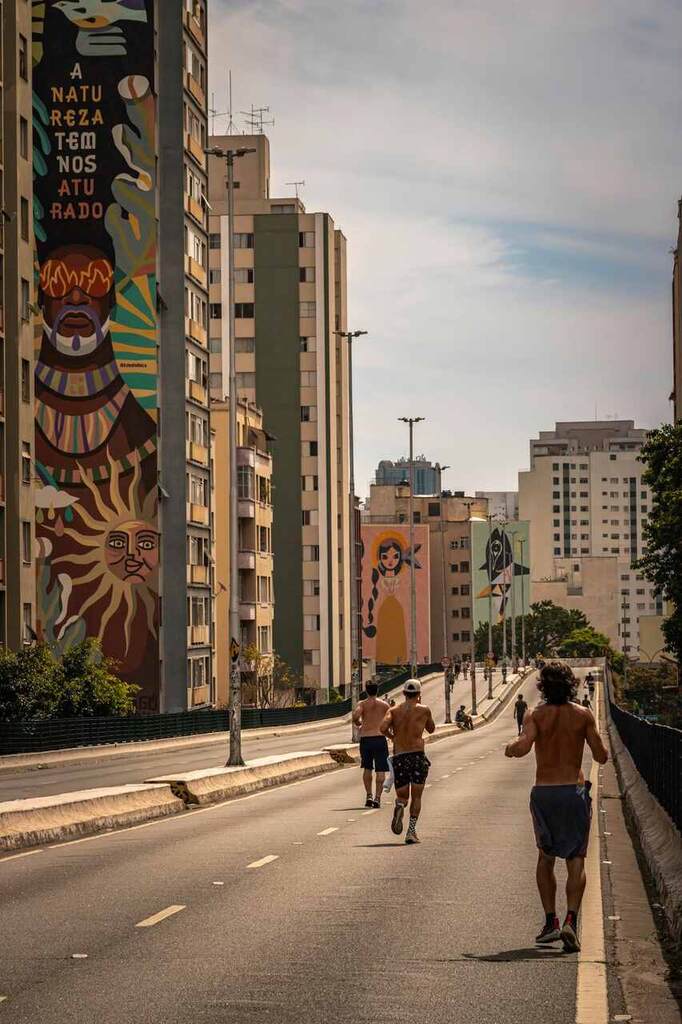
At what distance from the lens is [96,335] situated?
79562 mm

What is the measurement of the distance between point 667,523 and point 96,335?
88.8 feet

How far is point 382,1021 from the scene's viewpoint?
9328mm

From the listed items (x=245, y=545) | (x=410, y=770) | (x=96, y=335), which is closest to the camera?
(x=410, y=770)

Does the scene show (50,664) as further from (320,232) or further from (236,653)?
(320,232)

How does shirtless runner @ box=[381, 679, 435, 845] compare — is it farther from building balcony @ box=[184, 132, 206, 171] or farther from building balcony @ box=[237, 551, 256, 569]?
building balcony @ box=[237, 551, 256, 569]

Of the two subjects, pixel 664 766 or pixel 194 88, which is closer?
pixel 664 766

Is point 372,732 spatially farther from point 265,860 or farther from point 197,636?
point 197,636

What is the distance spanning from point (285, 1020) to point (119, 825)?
15.0 meters

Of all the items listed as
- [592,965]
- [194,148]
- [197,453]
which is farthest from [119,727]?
[592,965]

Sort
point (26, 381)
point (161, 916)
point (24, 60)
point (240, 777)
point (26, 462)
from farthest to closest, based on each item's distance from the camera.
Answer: point (24, 60)
point (26, 381)
point (26, 462)
point (240, 777)
point (161, 916)

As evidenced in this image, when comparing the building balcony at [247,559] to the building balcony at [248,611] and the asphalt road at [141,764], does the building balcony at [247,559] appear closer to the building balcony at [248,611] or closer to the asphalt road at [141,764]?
the building balcony at [248,611]


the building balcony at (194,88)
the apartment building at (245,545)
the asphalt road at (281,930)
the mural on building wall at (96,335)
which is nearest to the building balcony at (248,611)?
the apartment building at (245,545)

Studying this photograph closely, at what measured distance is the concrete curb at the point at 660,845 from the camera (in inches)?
495

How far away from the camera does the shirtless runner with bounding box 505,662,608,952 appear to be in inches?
468
